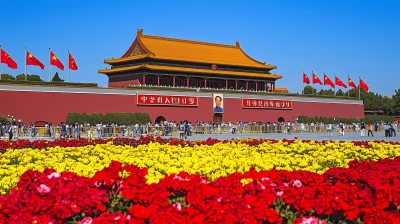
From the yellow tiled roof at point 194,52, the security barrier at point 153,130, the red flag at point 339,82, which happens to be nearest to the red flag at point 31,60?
the security barrier at point 153,130

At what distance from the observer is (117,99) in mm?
34875

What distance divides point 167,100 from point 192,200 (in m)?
33.1

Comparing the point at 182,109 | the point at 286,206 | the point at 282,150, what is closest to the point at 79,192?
the point at 286,206

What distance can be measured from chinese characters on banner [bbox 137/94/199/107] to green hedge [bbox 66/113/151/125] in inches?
71.3

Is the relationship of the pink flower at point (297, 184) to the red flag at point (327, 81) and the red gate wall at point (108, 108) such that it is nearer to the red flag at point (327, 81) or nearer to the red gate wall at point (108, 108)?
the red gate wall at point (108, 108)

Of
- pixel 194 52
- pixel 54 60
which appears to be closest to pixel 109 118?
pixel 54 60

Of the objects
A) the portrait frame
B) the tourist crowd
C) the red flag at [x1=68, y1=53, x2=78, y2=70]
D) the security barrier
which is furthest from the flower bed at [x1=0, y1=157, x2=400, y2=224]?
the portrait frame

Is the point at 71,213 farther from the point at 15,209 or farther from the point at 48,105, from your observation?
the point at 48,105

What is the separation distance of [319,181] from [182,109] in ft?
109

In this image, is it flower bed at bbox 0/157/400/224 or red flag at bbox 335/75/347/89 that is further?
red flag at bbox 335/75/347/89

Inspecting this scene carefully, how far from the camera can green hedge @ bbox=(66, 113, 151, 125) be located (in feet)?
103

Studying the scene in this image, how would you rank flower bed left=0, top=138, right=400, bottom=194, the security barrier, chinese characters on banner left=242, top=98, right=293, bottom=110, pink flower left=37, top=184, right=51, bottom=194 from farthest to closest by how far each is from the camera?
chinese characters on banner left=242, top=98, right=293, bottom=110 < the security barrier < flower bed left=0, top=138, right=400, bottom=194 < pink flower left=37, top=184, right=51, bottom=194

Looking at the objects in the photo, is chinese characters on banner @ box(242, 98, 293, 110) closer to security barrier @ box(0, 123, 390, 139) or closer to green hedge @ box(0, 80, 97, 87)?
security barrier @ box(0, 123, 390, 139)

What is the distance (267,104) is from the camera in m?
43.8
